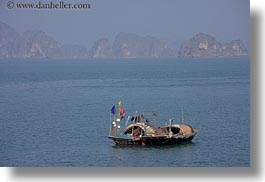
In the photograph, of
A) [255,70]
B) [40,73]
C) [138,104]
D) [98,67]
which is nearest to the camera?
[255,70]

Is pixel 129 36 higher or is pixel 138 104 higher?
pixel 129 36

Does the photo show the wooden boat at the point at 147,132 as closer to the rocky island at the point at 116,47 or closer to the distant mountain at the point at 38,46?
the rocky island at the point at 116,47

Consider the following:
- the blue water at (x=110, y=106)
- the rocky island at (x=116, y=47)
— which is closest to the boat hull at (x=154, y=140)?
the blue water at (x=110, y=106)

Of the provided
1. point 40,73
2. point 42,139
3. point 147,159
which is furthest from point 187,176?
point 40,73

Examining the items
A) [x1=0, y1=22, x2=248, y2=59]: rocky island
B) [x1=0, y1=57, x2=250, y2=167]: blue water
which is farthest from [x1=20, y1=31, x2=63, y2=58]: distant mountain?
[x1=0, y1=57, x2=250, y2=167]: blue water

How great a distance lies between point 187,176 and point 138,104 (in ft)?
7.54

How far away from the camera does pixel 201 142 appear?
550 inches

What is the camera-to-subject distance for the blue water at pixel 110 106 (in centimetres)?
1316

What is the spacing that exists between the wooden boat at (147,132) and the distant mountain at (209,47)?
1.65 metres

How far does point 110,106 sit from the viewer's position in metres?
14.0

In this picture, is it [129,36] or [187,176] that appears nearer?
[187,176]

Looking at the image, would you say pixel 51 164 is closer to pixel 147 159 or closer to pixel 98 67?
pixel 147 159

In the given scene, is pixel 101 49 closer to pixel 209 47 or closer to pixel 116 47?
pixel 116 47

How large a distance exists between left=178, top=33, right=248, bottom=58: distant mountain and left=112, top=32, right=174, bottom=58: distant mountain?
15.3 inches
